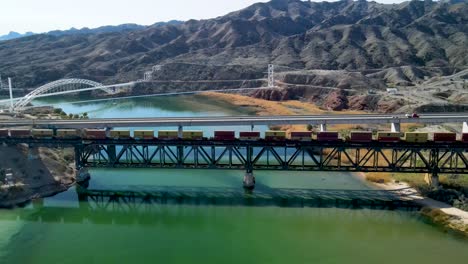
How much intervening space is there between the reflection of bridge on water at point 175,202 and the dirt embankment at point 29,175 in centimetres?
225

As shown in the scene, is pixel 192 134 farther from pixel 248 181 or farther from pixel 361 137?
pixel 361 137

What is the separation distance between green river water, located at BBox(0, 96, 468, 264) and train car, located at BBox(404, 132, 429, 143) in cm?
954

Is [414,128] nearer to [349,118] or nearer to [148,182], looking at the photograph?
[349,118]

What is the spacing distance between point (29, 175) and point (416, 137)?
174 feet

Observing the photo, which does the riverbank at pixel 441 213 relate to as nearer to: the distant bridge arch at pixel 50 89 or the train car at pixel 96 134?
the train car at pixel 96 134

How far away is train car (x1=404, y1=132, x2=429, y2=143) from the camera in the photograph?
5322 centimetres

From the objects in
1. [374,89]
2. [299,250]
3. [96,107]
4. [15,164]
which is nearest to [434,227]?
[299,250]

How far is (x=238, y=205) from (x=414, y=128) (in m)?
50.4

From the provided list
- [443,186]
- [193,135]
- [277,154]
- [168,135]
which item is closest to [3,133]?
[168,135]

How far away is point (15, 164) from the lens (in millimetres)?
58219

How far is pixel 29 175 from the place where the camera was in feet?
188

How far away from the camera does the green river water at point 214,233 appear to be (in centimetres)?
4069

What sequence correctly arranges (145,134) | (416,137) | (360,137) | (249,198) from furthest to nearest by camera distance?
(145,134), (249,198), (360,137), (416,137)

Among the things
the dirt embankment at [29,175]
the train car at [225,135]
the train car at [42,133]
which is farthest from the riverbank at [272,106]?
the train car at [42,133]
